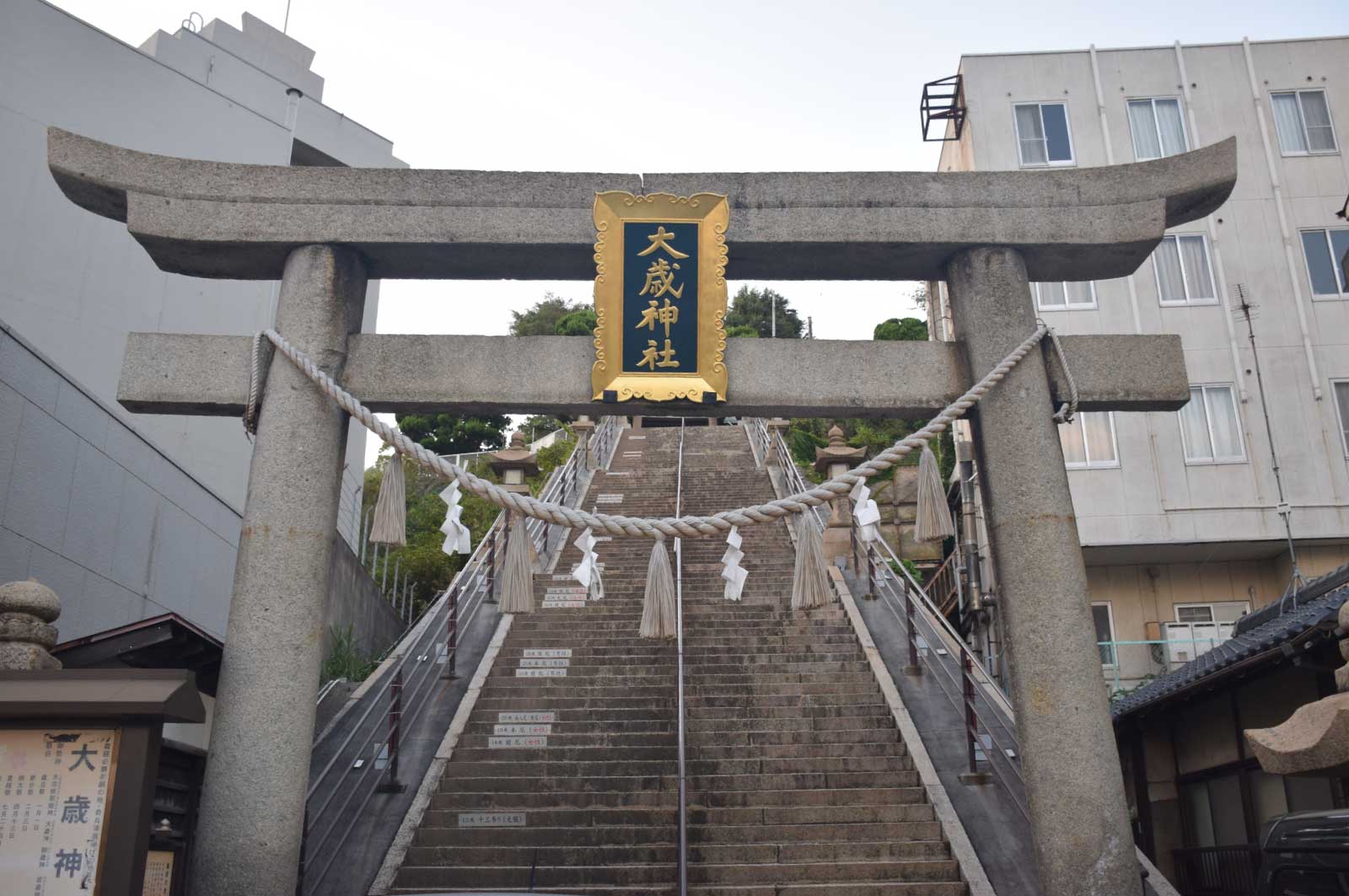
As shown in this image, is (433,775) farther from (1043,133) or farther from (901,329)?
(901,329)

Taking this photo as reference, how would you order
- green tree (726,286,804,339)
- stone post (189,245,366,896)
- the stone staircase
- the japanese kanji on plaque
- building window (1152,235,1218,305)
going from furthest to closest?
1. green tree (726,286,804,339)
2. building window (1152,235,1218,305)
3. the stone staircase
4. stone post (189,245,366,896)
5. the japanese kanji on plaque

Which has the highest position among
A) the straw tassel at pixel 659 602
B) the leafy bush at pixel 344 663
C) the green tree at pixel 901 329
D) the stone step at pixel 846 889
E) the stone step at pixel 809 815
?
the green tree at pixel 901 329

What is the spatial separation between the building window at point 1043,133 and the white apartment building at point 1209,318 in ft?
0.09

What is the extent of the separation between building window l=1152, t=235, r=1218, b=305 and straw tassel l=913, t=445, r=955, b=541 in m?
11.2

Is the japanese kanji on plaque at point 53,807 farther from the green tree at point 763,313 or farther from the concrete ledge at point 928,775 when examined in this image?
the green tree at point 763,313

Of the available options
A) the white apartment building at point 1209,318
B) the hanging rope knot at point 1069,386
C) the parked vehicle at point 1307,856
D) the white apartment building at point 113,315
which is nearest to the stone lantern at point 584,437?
the white apartment building at point 113,315

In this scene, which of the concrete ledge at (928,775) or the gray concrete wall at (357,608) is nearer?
the concrete ledge at (928,775)

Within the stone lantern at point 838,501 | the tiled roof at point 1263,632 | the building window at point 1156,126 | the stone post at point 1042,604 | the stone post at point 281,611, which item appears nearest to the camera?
the stone post at point 281,611

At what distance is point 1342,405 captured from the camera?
15312 millimetres

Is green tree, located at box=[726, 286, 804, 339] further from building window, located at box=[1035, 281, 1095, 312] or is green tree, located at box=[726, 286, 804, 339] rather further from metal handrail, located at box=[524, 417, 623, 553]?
building window, located at box=[1035, 281, 1095, 312]

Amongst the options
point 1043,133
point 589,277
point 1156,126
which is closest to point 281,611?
point 589,277

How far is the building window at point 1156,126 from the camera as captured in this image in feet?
55.4

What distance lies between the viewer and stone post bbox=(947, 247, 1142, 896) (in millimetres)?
5949

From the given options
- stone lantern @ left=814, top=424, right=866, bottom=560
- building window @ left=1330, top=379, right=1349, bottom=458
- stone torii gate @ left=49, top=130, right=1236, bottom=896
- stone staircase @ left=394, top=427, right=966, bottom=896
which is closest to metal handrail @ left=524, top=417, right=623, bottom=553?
stone staircase @ left=394, top=427, right=966, bottom=896
